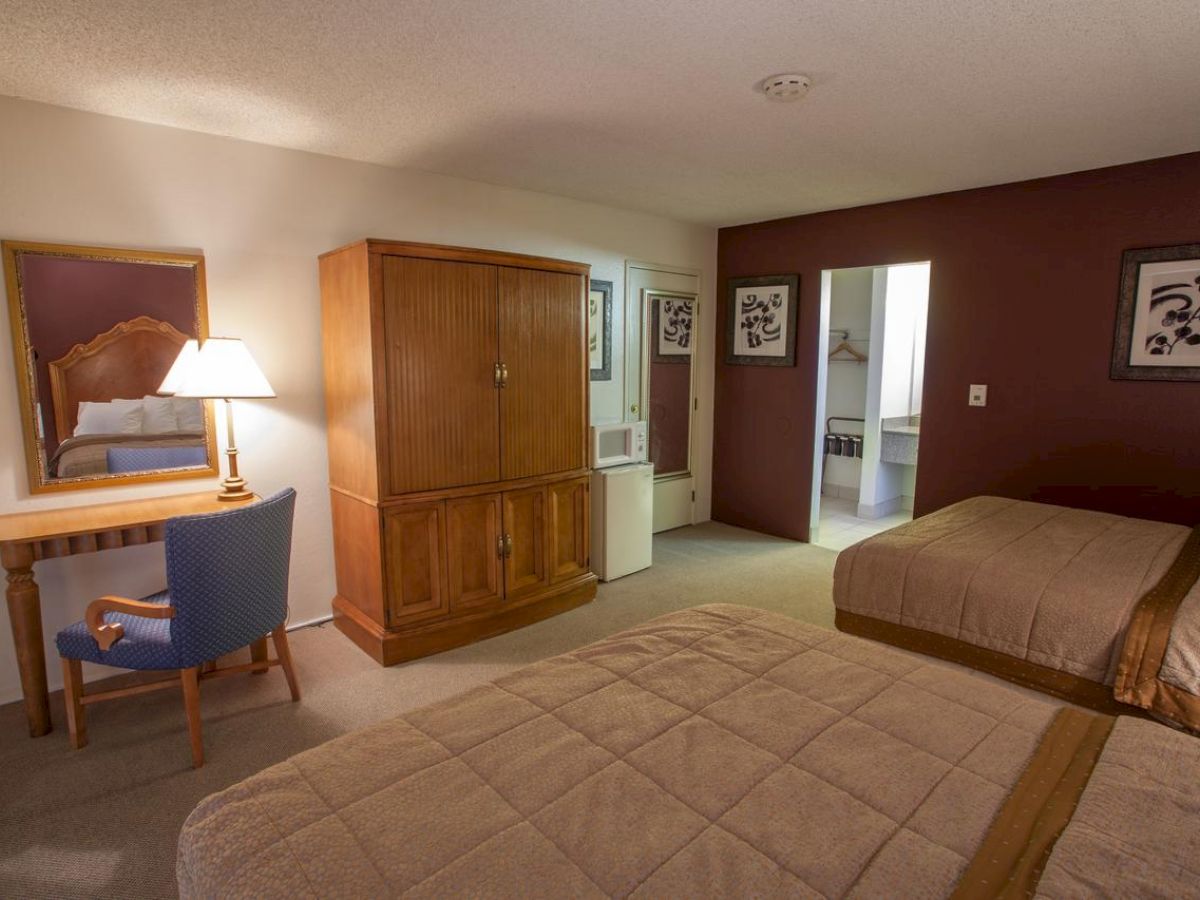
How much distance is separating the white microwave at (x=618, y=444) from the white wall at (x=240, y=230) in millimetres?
1251

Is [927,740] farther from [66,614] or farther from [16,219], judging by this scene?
[16,219]

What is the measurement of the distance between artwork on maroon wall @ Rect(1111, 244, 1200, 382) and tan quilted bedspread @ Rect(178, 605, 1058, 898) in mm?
2782

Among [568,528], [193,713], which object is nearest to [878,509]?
[568,528]

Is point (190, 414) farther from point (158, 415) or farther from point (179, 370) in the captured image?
point (179, 370)

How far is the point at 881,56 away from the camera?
216 centimetres

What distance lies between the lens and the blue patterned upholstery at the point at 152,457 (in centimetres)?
289

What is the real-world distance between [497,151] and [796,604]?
2942mm

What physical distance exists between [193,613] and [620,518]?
243 centimetres

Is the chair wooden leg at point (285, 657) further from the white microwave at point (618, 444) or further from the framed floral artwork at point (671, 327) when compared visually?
the framed floral artwork at point (671, 327)

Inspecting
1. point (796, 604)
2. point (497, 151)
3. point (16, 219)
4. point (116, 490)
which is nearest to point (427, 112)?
point (497, 151)

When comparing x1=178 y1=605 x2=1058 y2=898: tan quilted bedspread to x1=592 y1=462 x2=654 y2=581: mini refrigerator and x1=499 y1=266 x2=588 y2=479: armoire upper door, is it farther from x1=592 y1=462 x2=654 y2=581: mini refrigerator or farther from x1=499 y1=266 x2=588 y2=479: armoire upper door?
x1=592 y1=462 x2=654 y2=581: mini refrigerator

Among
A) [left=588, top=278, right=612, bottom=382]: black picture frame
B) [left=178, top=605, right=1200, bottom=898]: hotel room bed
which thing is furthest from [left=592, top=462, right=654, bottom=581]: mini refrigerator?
[left=178, top=605, right=1200, bottom=898]: hotel room bed

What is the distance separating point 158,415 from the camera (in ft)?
9.71

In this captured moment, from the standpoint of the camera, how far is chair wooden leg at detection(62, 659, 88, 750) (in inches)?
92.9
